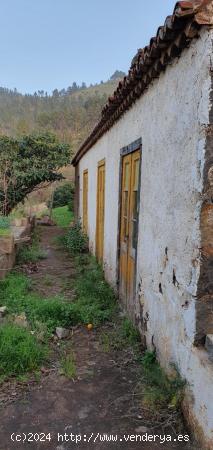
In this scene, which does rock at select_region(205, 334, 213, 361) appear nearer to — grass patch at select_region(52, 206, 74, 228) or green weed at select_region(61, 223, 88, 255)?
green weed at select_region(61, 223, 88, 255)

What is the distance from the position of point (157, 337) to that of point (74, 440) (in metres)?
1.26

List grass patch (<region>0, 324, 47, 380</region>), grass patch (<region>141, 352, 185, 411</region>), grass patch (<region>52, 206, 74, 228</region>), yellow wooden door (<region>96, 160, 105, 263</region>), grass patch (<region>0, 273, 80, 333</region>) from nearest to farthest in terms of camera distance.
→ grass patch (<region>141, 352, 185, 411</region>) → grass patch (<region>0, 324, 47, 380</region>) → grass patch (<region>0, 273, 80, 333</region>) → yellow wooden door (<region>96, 160, 105, 263</region>) → grass patch (<region>52, 206, 74, 228</region>)

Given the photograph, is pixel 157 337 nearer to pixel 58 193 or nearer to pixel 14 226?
pixel 14 226

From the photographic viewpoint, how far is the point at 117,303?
6.03 metres

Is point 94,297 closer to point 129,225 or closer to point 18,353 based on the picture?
point 129,225

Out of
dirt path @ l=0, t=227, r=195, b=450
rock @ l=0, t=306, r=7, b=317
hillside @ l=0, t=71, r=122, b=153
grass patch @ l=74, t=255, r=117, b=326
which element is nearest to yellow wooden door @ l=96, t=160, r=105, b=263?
grass patch @ l=74, t=255, r=117, b=326

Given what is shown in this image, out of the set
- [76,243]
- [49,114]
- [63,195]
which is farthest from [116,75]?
[76,243]

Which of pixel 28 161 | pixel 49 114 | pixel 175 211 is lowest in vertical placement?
pixel 175 211

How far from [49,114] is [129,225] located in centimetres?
2798

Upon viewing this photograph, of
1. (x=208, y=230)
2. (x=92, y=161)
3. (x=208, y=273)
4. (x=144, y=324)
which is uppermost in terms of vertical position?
(x=92, y=161)

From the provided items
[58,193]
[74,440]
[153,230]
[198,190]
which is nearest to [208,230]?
[198,190]

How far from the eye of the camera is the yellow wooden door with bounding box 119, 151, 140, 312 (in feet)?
16.3

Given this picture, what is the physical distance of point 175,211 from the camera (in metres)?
3.20

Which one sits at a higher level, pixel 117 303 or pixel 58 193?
pixel 58 193
